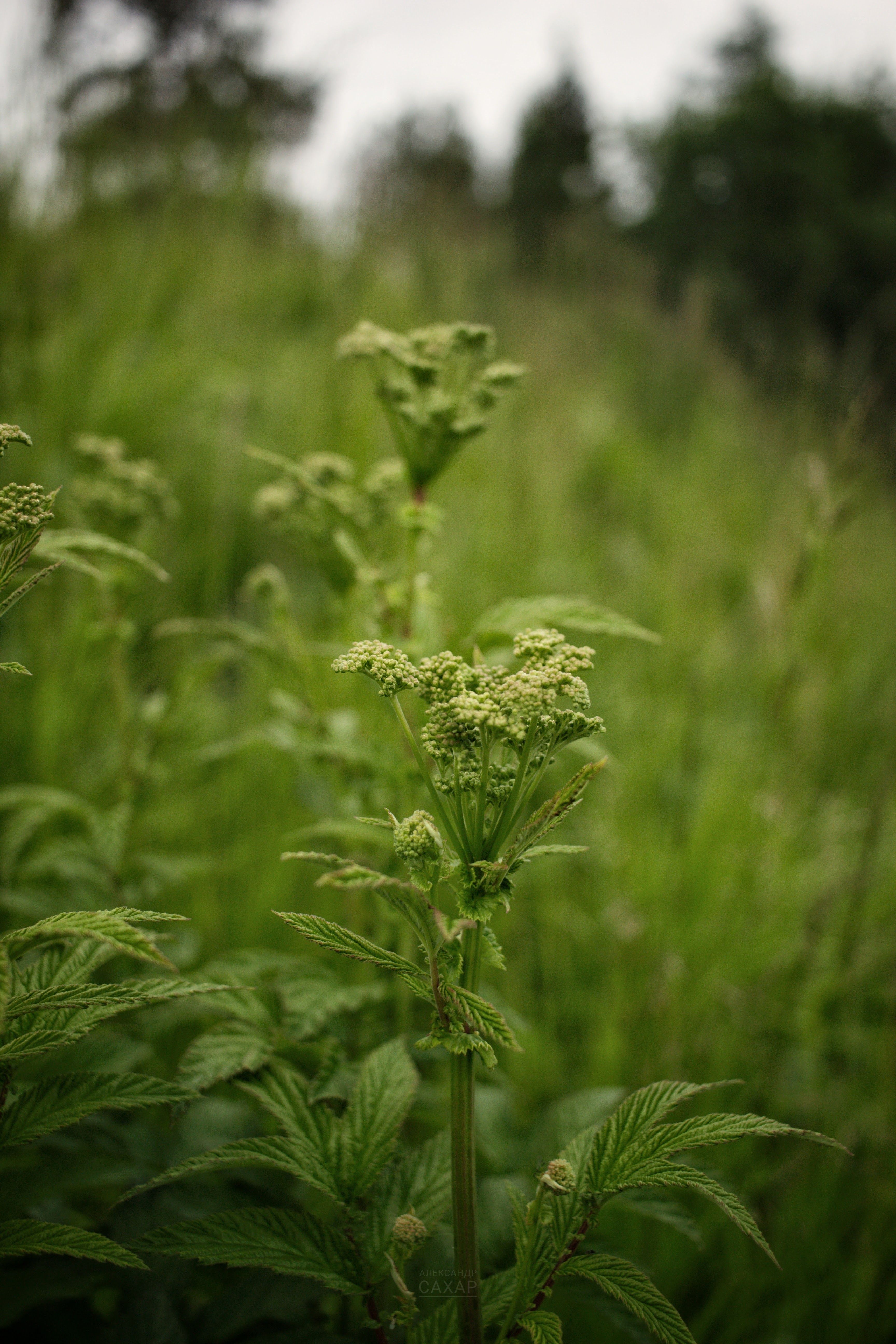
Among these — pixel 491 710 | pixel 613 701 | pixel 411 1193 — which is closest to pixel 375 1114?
pixel 411 1193

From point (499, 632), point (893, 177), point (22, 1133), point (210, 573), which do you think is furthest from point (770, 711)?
point (893, 177)

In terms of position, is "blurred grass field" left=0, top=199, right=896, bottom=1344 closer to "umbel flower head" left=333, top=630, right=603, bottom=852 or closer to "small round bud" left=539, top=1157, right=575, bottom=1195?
"umbel flower head" left=333, top=630, right=603, bottom=852

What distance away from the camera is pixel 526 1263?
1.92 ft

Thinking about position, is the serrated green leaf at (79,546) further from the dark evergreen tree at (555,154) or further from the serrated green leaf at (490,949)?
the dark evergreen tree at (555,154)

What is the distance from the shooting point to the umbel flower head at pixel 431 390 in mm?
960

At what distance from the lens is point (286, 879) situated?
5.58ft

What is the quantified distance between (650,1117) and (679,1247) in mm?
981

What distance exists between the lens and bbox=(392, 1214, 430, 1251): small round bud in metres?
0.59

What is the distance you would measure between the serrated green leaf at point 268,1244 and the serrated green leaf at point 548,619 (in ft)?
1.96

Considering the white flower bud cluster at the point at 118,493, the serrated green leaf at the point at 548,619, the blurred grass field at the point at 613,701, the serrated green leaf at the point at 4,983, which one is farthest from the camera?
the blurred grass field at the point at 613,701

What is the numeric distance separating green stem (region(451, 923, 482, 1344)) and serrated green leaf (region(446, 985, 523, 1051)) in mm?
34

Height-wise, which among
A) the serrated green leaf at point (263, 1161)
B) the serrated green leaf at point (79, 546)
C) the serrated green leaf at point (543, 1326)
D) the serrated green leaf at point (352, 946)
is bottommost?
the serrated green leaf at point (543, 1326)

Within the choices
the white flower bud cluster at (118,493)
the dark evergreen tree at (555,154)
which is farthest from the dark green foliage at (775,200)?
the white flower bud cluster at (118,493)

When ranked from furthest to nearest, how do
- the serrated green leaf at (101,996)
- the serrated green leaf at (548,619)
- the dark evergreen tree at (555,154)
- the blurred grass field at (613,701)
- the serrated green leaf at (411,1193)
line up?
the dark evergreen tree at (555,154) < the blurred grass field at (613,701) < the serrated green leaf at (548,619) < the serrated green leaf at (411,1193) < the serrated green leaf at (101,996)
